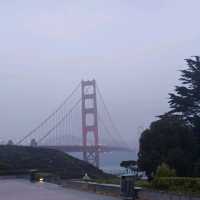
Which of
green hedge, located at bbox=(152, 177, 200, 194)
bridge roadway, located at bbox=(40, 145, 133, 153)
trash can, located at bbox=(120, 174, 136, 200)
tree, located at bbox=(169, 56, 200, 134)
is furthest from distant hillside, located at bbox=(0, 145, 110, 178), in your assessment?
green hedge, located at bbox=(152, 177, 200, 194)

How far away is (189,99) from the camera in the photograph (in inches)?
1057

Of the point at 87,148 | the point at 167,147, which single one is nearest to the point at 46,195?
the point at 167,147

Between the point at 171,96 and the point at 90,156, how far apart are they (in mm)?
26184

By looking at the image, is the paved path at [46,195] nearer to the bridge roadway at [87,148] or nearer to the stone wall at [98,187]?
the stone wall at [98,187]

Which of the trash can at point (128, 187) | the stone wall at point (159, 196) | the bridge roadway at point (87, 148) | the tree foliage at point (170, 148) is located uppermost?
the bridge roadway at point (87, 148)

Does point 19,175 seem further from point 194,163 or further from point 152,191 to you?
point 152,191

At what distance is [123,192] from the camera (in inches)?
655

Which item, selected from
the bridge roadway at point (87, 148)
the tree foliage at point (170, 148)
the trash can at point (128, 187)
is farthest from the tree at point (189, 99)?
the bridge roadway at point (87, 148)

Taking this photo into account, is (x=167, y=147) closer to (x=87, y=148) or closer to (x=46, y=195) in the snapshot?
(x=46, y=195)

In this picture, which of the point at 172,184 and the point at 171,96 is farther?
the point at 171,96

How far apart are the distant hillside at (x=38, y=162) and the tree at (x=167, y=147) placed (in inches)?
729

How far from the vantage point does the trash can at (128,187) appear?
16.2 m

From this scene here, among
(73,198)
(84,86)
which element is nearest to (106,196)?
(73,198)

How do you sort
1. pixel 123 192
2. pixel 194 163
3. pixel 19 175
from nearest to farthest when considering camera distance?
pixel 123 192
pixel 194 163
pixel 19 175
